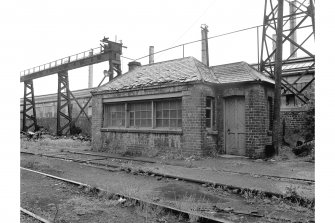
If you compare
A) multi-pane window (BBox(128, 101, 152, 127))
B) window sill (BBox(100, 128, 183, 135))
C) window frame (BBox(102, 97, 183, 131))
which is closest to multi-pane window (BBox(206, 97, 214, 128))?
window frame (BBox(102, 97, 183, 131))

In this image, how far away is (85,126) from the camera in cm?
2605

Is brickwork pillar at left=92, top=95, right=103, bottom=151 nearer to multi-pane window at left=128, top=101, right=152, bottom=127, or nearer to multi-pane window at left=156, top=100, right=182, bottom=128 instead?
multi-pane window at left=128, top=101, right=152, bottom=127

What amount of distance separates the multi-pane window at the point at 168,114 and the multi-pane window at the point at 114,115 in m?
2.27

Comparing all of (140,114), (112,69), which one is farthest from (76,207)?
(112,69)

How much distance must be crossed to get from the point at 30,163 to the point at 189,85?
6.48 m

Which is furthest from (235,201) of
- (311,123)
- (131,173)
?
(311,123)

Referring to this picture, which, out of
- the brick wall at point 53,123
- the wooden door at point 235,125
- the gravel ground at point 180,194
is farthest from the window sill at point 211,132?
the brick wall at point 53,123

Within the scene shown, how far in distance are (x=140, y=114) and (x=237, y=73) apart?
15.5 ft

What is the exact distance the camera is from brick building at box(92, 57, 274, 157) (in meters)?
10.8

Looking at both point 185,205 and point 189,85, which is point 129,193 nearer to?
point 185,205

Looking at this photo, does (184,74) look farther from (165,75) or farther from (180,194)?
(180,194)

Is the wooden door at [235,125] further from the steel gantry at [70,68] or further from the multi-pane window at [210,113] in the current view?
the steel gantry at [70,68]

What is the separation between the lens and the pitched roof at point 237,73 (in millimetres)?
11102

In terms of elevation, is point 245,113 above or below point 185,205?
above
